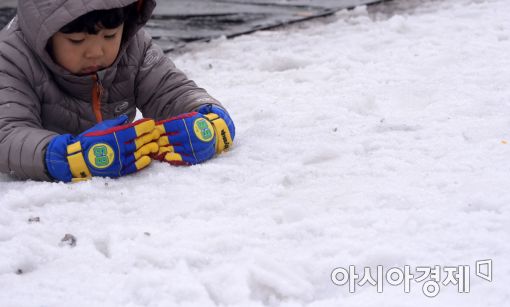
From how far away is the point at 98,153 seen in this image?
2.49 m

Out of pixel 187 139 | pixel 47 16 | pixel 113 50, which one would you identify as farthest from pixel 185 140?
pixel 47 16

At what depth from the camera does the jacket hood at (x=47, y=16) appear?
2.47 m

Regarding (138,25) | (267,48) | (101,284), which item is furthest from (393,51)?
(101,284)

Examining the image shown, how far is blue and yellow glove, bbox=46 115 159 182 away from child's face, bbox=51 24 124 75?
0.93 ft

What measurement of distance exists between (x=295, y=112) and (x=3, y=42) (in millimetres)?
1367

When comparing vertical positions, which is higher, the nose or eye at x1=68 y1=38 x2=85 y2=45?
eye at x1=68 y1=38 x2=85 y2=45

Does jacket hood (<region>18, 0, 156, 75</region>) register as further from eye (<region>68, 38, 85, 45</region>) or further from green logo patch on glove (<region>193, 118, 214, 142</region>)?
green logo patch on glove (<region>193, 118, 214, 142</region>)

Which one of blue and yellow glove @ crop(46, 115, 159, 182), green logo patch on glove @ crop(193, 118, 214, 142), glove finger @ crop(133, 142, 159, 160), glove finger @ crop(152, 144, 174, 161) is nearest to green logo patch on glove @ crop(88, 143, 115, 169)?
blue and yellow glove @ crop(46, 115, 159, 182)

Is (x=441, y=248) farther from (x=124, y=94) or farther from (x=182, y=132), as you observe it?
(x=124, y=94)

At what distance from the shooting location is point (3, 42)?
274 centimetres

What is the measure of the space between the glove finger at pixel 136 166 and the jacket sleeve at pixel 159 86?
44 centimetres

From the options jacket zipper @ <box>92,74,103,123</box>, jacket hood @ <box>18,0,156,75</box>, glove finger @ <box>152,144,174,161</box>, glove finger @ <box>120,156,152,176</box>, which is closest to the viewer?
jacket hood @ <box>18,0,156,75</box>

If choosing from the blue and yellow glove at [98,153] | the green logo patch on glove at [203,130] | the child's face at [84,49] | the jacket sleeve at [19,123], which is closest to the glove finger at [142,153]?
the blue and yellow glove at [98,153]

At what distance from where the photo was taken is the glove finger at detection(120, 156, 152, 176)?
2.58 meters
